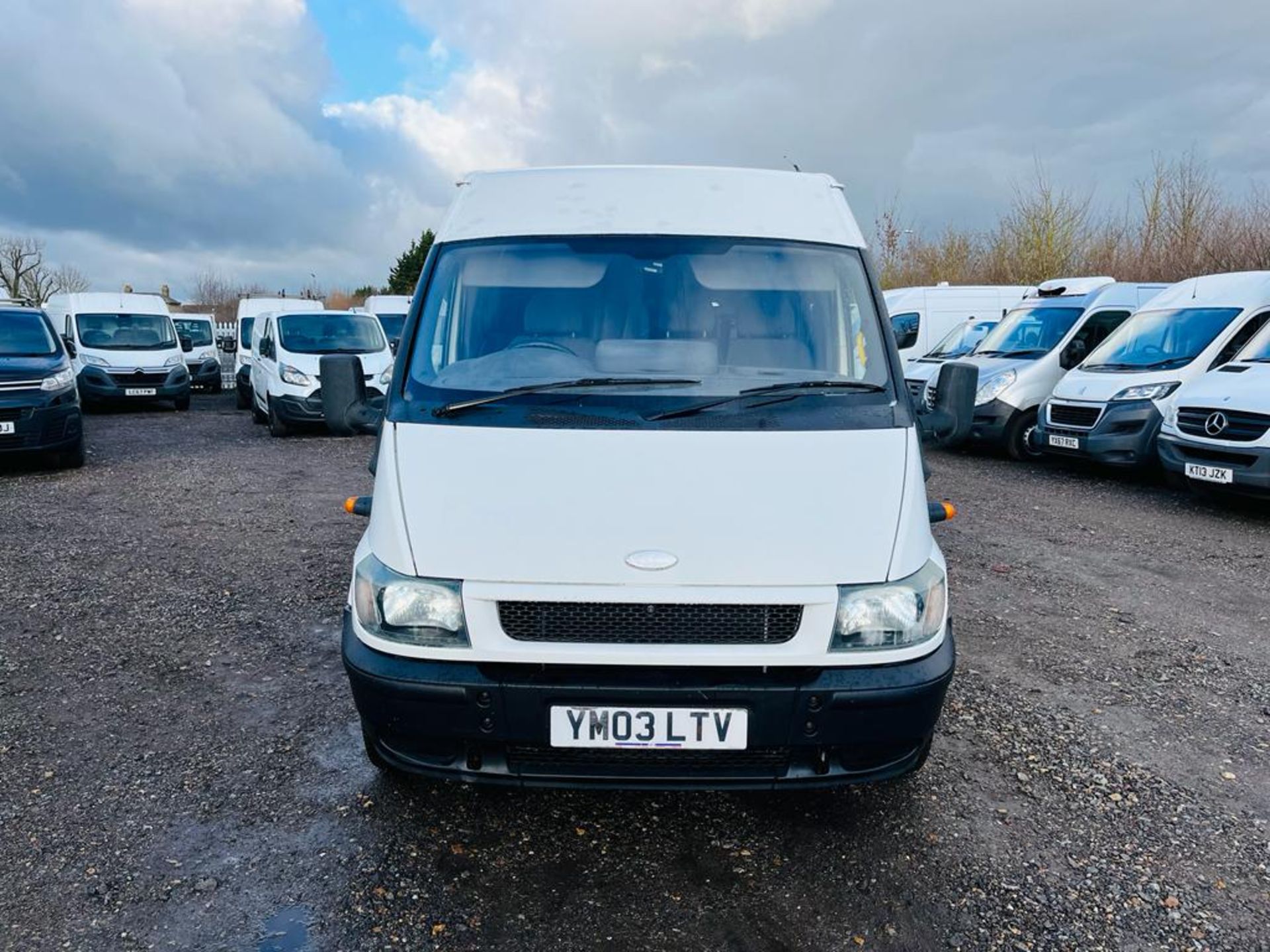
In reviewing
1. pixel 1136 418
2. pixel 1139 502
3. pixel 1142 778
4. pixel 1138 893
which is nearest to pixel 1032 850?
pixel 1138 893

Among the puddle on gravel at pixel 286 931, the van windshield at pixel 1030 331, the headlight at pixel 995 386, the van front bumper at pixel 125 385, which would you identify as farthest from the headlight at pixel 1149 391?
the van front bumper at pixel 125 385

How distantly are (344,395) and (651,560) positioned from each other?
1.92m

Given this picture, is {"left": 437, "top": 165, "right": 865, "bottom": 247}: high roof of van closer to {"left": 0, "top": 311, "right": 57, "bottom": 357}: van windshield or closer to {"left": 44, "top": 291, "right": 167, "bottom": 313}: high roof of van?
{"left": 0, "top": 311, "right": 57, "bottom": 357}: van windshield

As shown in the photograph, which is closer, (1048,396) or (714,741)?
(714,741)

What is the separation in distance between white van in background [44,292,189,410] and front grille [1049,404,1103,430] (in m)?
15.5

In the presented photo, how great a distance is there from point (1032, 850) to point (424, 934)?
1.95 m

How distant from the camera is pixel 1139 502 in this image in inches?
363

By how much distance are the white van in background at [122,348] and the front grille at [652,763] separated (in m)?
17.3

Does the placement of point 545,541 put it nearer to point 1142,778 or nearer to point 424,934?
point 424,934

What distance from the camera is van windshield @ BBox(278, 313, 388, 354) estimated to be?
14.4m

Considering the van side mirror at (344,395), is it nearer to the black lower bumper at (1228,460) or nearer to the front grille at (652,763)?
the front grille at (652,763)

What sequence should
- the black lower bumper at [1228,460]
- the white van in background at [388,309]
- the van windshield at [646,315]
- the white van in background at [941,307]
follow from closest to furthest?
the van windshield at [646,315], the black lower bumper at [1228,460], the white van in background at [941,307], the white van in background at [388,309]

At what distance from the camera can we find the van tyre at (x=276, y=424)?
1393cm

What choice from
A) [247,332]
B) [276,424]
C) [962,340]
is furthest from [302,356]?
[962,340]
